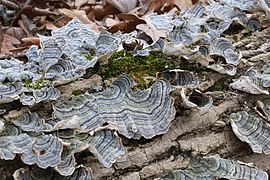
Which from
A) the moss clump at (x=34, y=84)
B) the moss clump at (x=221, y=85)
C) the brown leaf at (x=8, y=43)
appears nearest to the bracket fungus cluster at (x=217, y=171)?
the moss clump at (x=221, y=85)

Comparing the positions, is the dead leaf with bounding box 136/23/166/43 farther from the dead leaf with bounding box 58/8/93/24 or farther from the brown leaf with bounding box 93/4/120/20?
the brown leaf with bounding box 93/4/120/20

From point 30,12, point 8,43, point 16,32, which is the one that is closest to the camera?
point 8,43

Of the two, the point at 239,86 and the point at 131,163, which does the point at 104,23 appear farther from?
the point at 131,163

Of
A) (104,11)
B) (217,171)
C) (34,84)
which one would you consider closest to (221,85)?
(217,171)

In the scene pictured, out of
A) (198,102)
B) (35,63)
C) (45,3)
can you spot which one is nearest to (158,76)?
(198,102)

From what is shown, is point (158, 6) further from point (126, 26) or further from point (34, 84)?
point (34, 84)
